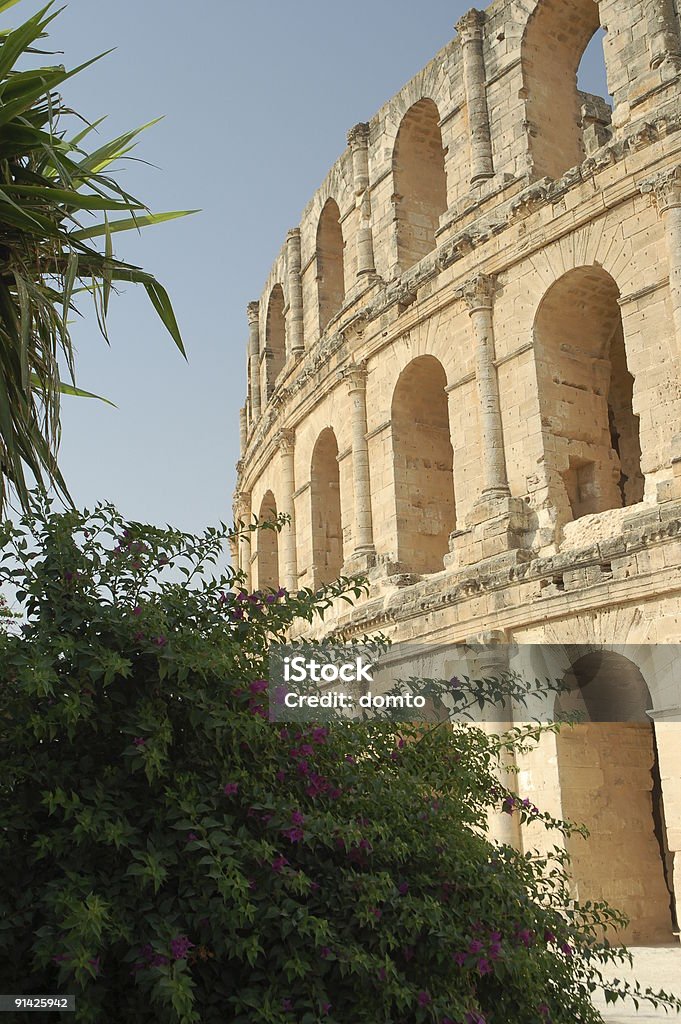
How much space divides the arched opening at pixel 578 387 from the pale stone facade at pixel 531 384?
3cm

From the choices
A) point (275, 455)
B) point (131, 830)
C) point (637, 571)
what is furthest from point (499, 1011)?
point (275, 455)

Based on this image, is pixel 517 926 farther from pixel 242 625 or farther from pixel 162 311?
pixel 162 311

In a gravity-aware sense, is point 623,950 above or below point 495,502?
below

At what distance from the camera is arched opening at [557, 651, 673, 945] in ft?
39.8

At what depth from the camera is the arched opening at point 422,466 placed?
15898mm

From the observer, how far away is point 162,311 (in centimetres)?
627

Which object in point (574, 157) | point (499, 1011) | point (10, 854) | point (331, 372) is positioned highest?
point (574, 157)

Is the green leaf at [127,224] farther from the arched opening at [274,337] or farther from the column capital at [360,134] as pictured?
the arched opening at [274,337]

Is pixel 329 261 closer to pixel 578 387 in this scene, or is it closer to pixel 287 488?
pixel 287 488

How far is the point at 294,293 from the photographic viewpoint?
69.9 ft

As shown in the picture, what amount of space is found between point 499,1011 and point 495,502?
9.50m

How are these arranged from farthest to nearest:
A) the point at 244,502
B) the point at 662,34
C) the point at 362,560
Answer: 1. the point at 244,502
2. the point at 362,560
3. the point at 662,34

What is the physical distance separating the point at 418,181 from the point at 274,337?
746 centimetres

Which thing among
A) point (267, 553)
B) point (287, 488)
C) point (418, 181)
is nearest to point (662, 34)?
point (418, 181)
